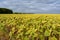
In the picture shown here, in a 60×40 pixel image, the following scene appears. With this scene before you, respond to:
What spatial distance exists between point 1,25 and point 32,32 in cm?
207

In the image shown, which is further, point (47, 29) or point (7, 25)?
point (7, 25)

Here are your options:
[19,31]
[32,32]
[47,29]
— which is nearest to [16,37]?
[19,31]

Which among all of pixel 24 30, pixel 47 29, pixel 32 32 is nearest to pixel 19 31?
pixel 24 30

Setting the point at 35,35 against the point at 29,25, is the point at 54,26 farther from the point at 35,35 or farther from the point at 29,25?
the point at 29,25

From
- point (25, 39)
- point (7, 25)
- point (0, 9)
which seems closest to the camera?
point (25, 39)

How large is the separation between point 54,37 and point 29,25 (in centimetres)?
113

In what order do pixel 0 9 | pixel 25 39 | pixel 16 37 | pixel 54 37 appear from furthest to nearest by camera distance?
1. pixel 0 9
2. pixel 16 37
3. pixel 25 39
4. pixel 54 37

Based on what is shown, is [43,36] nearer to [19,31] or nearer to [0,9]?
[19,31]

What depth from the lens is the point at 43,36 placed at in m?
4.85

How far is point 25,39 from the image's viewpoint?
16.5 feet

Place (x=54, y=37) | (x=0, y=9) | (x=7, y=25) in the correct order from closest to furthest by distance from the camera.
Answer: (x=54, y=37), (x=7, y=25), (x=0, y=9)


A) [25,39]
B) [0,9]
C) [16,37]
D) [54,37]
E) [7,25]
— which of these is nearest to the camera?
[54,37]

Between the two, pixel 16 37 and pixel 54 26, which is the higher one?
pixel 54 26

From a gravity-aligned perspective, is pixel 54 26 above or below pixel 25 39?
above
